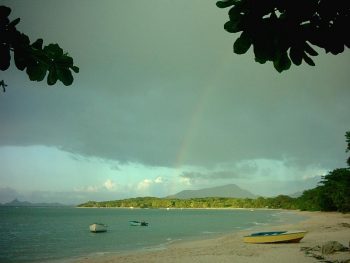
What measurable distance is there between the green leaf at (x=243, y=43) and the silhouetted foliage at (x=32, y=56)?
45.5 inches

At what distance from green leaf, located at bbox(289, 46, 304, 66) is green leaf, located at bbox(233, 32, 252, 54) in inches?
10.1

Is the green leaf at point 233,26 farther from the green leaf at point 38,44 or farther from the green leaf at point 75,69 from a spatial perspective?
the green leaf at point 38,44

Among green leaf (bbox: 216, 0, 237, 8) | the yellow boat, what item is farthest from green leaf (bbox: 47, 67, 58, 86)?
the yellow boat

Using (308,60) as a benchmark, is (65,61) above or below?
above

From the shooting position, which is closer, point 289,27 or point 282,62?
point 289,27

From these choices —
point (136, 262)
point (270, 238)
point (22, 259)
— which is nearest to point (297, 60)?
point (136, 262)

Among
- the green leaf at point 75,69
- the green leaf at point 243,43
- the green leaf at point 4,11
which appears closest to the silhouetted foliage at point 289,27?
the green leaf at point 243,43

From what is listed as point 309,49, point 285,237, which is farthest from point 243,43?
point 285,237

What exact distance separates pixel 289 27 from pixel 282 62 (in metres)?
0.24

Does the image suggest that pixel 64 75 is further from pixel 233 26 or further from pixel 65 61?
pixel 233 26

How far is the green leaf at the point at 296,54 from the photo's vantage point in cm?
196

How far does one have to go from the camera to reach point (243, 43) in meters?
1.94


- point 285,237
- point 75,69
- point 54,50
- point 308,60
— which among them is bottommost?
point 285,237

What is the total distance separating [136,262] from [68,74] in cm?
2307
